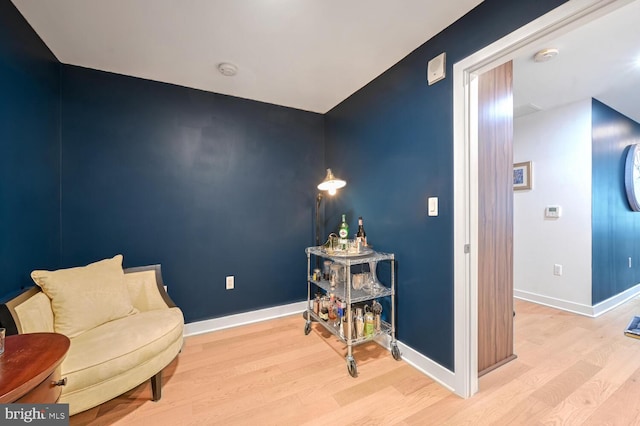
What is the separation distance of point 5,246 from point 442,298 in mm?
2638

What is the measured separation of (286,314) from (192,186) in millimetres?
1697

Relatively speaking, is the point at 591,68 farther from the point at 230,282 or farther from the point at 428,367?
the point at 230,282

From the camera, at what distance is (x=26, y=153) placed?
1.66 meters

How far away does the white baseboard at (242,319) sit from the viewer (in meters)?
2.51

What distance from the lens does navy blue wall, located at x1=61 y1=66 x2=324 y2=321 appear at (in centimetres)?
218

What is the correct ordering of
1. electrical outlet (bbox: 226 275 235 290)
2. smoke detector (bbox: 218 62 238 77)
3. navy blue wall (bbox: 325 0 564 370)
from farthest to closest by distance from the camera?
electrical outlet (bbox: 226 275 235 290) → smoke detector (bbox: 218 62 238 77) → navy blue wall (bbox: 325 0 564 370)

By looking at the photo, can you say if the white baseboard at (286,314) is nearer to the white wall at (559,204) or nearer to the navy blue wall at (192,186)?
the navy blue wall at (192,186)

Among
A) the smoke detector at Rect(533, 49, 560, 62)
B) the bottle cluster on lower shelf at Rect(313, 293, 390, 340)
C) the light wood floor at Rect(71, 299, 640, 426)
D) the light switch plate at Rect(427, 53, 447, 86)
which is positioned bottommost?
the light wood floor at Rect(71, 299, 640, 426)

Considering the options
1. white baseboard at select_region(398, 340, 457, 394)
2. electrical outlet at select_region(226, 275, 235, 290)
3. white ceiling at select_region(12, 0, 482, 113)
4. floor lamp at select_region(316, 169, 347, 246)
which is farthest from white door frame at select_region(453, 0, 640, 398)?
electrical outlet at select_region(226, 275, 235, 290)

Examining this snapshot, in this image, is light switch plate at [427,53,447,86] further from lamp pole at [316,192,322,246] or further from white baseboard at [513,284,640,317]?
white baseboard at [513,284,640,317]

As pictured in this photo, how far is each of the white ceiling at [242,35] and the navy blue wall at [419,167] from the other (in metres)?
0.15

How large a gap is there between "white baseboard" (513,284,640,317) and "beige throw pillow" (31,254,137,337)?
4.26 m

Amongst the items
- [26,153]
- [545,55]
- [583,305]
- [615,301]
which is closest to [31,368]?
[26,153]

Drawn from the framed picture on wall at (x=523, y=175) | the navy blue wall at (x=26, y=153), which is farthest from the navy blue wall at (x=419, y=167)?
the navy blue wall at (x=26, y=153)
